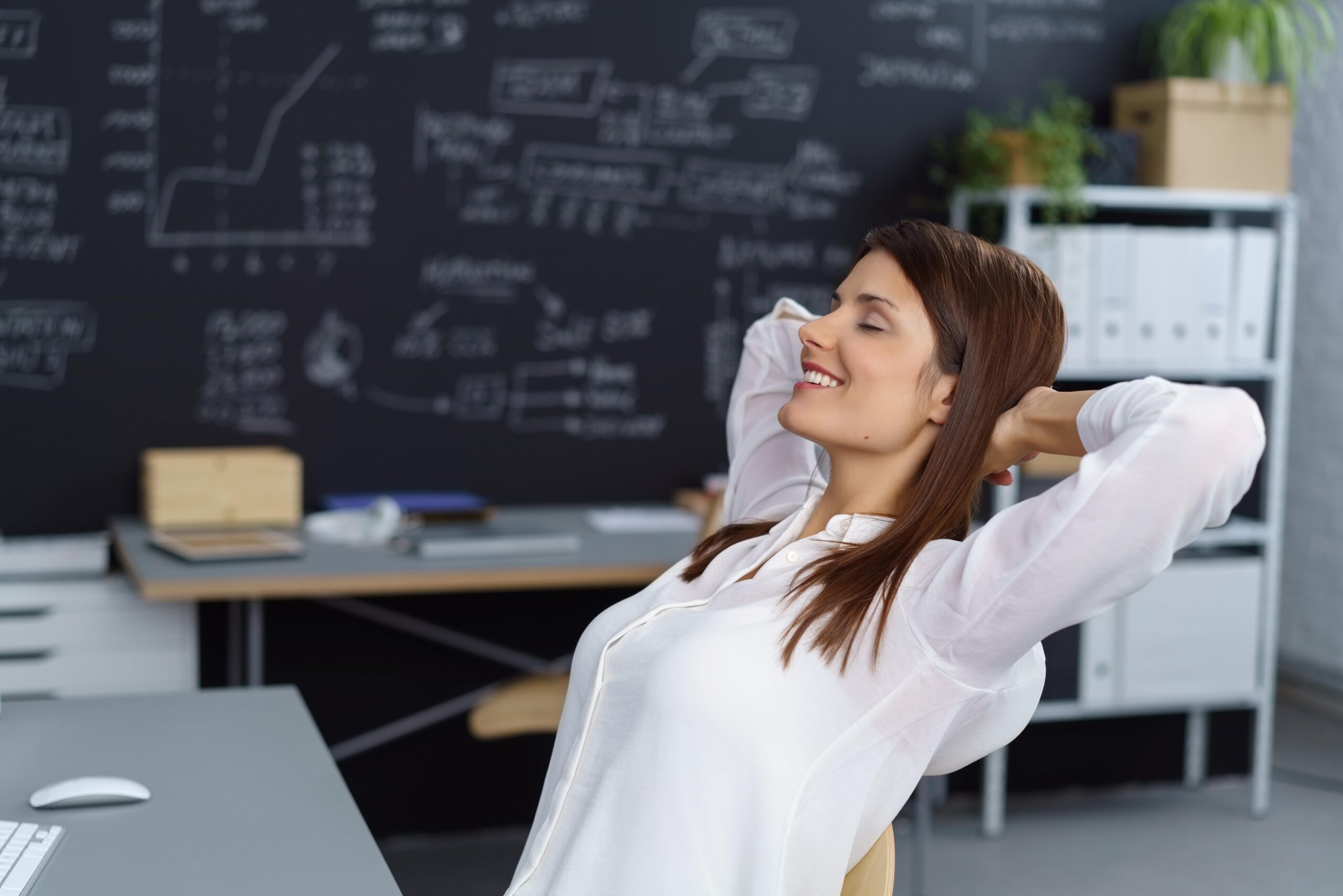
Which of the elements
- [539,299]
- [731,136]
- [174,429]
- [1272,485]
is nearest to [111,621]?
[174,429]

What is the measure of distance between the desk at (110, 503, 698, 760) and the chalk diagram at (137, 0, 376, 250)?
0.75 metres

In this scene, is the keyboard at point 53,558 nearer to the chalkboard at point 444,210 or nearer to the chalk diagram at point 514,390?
the chalkboard at point 444,210

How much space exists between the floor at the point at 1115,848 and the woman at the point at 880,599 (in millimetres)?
1973

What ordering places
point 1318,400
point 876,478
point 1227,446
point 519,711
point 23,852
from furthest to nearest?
point 1318,400, point 519,711, point 876,478, point 23,852, point 1227,446

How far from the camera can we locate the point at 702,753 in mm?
1320

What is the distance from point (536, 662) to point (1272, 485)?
2.00 meters

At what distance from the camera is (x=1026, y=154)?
3.53m

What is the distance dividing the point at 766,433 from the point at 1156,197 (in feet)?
7.00

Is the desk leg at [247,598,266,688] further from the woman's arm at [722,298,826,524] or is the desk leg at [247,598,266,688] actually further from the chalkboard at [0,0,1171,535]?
the woman's arm at [722,298,826,524]

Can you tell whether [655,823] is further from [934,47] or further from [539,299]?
[934,47]

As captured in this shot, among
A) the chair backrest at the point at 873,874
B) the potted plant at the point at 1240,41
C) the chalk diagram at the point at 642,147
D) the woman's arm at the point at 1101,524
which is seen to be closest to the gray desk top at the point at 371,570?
the chalk diagram at the point at 642,147

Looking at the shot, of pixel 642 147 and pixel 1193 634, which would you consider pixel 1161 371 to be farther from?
pixel 642 147

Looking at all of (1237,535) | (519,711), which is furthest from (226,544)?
A: (1237,535)

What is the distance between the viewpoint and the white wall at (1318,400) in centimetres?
457
